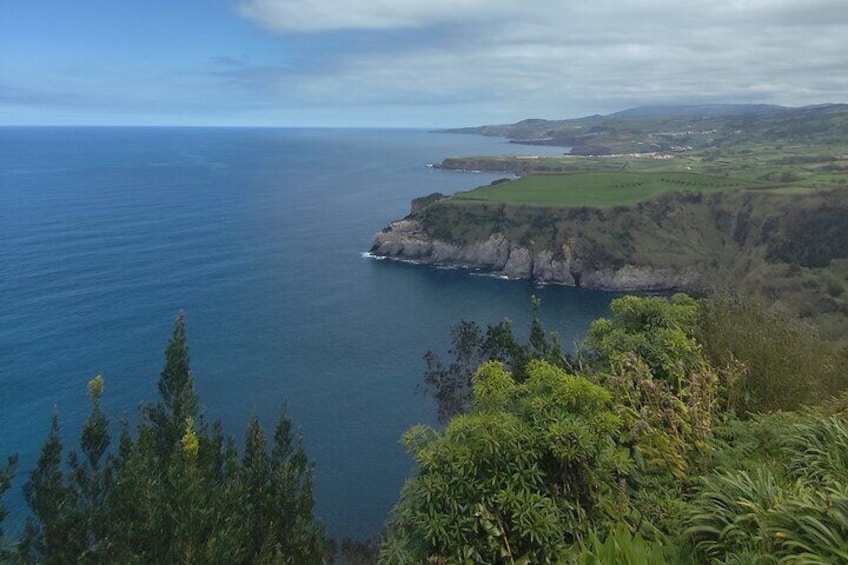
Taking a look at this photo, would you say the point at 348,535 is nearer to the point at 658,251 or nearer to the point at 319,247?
the point at 319,247

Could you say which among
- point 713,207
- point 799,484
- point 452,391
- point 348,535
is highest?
point 799,484

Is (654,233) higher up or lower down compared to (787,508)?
lower down

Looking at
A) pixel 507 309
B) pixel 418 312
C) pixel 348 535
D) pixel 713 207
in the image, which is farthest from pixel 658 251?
pixel 348 535

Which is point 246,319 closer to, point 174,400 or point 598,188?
point 174,400

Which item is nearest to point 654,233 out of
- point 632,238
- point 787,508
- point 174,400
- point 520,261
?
point 632,238

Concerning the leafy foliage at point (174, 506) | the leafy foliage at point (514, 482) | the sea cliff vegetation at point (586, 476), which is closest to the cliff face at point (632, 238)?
the sea cliff vegetation at point (586, 476)

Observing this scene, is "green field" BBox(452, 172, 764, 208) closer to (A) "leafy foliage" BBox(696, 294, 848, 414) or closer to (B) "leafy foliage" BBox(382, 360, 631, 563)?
(A) "leafy foliage" BBox(696, 294, 848, 414)

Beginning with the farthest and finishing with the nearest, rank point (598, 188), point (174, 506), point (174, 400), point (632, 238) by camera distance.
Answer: point (598, 188) < point (632, 238) < point (174, 400) < point (174, 506)
